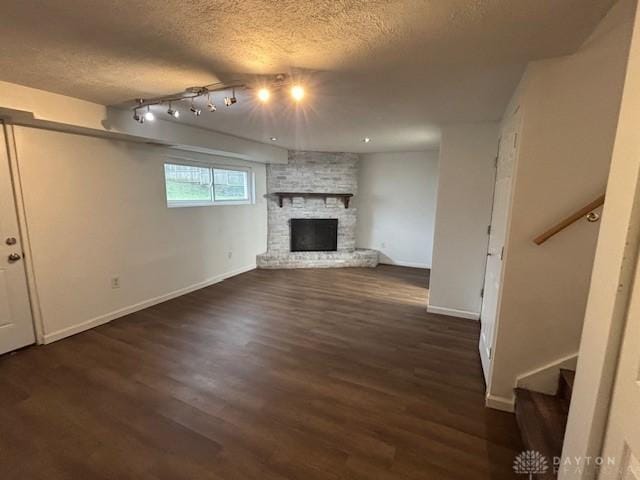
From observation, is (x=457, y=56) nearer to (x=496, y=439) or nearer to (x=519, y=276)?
(x=519, y=276)

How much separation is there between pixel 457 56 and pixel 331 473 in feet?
8.07

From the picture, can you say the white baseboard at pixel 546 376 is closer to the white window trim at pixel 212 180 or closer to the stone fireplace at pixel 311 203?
the stone fireplace at pixel 311 203

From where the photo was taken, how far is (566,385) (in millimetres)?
1804

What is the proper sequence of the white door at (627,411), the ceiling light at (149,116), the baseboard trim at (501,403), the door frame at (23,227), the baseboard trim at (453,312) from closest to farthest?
the white door at (627,411), the baseboard trim at (501,403), the door frame at (23,227), the ceiling light at (149,116), the baseboard trim at (453,312)

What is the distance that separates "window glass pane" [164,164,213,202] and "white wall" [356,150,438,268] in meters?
3.22

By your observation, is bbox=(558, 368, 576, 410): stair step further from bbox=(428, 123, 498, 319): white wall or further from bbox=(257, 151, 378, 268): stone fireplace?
bbox=(257, 151, 378, 268): stone fireplace

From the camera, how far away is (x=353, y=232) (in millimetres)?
6465

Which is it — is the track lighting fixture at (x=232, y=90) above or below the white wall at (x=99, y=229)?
above

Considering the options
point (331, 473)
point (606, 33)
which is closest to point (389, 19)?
point (606, 33)

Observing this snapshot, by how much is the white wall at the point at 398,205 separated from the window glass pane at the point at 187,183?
10.6 feet

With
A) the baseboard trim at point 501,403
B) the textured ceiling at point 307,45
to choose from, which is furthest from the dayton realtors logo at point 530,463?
the textured ceiling at point 307,45

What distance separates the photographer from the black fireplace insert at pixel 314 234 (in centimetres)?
627

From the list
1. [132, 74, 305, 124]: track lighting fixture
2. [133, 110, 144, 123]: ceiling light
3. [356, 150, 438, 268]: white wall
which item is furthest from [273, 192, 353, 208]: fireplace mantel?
[132, 74, 305, 124]: track lighting fixture

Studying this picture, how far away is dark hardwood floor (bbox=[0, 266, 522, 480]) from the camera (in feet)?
5.45
